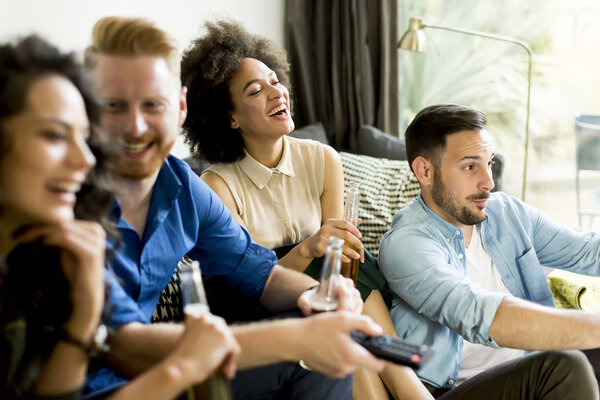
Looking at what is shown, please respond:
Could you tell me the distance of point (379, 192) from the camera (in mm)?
2506

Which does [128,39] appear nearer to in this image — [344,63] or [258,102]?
[258,102]

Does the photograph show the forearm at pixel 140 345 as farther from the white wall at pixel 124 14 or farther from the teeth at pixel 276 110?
the teeth at pixel 276 110

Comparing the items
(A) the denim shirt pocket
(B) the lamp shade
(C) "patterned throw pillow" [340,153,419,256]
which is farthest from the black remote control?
(B) the lamp shade

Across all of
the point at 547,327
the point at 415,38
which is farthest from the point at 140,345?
the point at 415,38

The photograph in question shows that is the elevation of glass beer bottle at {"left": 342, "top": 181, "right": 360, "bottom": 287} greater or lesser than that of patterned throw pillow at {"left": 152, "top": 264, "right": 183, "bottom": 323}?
greater

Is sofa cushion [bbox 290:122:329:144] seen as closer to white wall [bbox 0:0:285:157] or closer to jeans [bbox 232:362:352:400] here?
white wall [bbox 0:0:285:157]

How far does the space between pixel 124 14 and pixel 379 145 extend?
49.7 inches

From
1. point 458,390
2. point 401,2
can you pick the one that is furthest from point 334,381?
point 401,2

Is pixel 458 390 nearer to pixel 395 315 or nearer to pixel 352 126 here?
pixel 395 315

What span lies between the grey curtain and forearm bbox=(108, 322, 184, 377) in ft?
7.64

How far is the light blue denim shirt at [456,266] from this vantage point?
162 cm

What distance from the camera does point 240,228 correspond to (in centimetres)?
170

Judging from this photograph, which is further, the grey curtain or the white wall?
the grey curtain

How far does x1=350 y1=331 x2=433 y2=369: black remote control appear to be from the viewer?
1.06 metres
